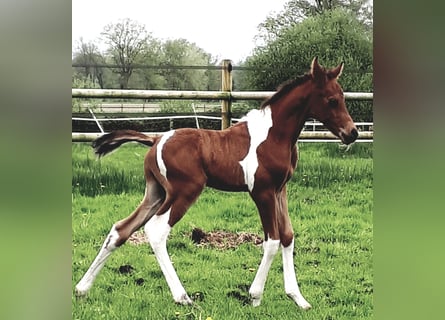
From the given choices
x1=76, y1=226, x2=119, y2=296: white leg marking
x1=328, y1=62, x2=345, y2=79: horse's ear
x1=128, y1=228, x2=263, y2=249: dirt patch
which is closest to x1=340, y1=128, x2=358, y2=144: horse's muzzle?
x1=328, y1=62, x2=345, y2=79: horse's ear

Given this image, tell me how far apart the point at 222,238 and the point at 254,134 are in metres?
0.51

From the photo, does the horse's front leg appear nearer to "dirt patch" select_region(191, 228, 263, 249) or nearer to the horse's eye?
"dirt patch" select_region(191, 228, 263, 249)

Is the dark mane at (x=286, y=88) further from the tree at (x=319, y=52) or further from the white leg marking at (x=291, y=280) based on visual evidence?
the white leg marking at (x=291, y=280)

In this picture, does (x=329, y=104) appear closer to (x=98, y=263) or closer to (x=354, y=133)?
(x=354, y=133)

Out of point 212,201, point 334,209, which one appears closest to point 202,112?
point 212,201

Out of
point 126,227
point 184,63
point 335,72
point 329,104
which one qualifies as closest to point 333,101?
point 329,104

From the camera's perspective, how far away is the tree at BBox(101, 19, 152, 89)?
8.91ft

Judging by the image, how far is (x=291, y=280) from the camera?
2.79 m

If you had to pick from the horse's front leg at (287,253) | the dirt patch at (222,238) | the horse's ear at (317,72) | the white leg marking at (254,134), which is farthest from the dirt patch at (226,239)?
the horse's ear at (317,72)

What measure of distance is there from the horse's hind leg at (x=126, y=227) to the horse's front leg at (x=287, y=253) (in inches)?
22.0

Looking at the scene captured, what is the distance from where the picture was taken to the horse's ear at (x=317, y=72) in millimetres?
2768

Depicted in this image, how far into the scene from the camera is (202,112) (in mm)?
2844
